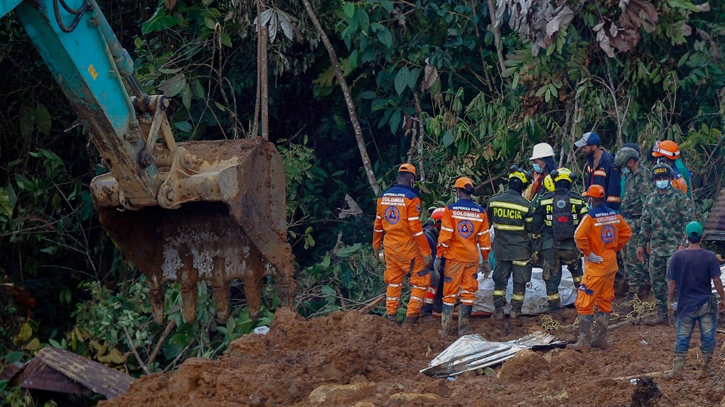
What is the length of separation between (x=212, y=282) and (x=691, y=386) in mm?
4217

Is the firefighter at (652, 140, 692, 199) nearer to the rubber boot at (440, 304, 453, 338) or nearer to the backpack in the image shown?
the backpack

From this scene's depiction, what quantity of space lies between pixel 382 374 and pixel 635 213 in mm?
4361

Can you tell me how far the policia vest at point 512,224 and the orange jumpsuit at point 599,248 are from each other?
120 centimetres

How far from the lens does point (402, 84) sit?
46.7 ft

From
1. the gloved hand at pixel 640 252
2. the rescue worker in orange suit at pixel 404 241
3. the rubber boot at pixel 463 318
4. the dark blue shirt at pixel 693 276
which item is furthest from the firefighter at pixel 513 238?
the dark blue shirt at pixel 693 276

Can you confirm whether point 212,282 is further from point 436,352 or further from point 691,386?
point 691,386

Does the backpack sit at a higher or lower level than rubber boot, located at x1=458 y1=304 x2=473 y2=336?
higher

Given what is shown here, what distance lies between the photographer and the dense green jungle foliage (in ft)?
43.4

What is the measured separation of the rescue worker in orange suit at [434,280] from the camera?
11.4 metres

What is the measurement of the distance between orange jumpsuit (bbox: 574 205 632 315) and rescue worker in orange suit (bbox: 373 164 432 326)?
202cm

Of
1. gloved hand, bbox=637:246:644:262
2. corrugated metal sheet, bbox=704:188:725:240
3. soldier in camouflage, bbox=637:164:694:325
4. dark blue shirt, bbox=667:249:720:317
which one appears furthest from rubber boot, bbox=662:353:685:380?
corrugated metal sheet, bbox=704:188:725:240

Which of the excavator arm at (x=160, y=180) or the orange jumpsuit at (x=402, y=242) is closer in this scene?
the excavator arm at (x=160, y=180)

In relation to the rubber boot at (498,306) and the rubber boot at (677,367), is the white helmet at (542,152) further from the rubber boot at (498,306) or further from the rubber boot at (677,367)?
the rubber boot at (677,367)

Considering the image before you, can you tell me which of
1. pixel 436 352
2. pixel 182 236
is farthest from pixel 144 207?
pixel 436 352
